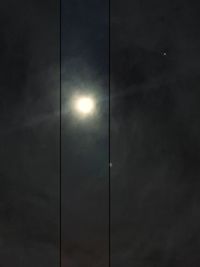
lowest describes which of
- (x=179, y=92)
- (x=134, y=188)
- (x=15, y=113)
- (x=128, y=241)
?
(x=128, y=241)

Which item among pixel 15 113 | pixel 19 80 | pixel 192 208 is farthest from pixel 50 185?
pixel 192 208

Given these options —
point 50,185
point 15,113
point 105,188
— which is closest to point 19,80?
point 15,113

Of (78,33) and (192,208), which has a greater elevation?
(78,33)

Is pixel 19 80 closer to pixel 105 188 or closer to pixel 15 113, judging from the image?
pixel 15 113

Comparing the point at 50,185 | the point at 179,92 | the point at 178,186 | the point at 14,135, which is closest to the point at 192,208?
the point at 178,186

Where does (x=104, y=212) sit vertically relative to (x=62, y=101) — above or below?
below

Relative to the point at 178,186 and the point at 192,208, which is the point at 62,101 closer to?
the point at 178,186

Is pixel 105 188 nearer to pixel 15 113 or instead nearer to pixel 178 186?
pixel 178 186

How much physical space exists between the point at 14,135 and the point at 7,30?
72 centimetres

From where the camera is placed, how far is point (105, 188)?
2.39 m

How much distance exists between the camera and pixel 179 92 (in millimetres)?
2441

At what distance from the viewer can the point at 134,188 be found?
2404mm

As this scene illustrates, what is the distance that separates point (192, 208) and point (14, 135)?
52.5 inches

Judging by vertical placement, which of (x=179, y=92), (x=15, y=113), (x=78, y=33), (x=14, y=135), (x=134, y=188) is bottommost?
(x=134, y=188)
